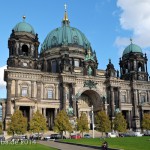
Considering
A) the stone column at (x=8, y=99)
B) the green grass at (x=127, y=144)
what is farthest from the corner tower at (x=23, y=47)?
the green grass at (x=127, y=144)

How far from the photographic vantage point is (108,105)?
86312 millimetres

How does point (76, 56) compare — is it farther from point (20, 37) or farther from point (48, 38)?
point (20, 37)

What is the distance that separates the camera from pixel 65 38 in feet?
318

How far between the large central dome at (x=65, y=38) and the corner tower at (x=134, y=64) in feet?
45.9

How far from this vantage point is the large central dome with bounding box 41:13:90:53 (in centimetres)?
9700

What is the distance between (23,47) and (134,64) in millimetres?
37815

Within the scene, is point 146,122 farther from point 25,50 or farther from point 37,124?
point 25,50

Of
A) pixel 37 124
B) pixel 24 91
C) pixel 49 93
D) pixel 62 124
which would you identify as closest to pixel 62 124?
Answer: pixel 62 124

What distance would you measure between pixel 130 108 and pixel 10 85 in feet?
125

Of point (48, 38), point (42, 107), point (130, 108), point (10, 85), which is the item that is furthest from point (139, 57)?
point (10, 85)

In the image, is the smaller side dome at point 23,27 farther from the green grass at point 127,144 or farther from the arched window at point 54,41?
the green grass at point 127,144

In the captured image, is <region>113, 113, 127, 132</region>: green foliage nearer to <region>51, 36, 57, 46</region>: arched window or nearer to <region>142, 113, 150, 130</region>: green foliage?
<region>142, 113, 150, 130</region>: green foliage

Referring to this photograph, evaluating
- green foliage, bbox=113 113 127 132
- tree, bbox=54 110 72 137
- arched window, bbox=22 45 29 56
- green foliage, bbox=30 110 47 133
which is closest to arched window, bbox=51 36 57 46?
arched window, bbox=22 45 29 56

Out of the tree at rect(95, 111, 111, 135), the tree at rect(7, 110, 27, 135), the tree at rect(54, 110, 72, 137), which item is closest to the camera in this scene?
the tree at rect(7, 110, 27, 135)
